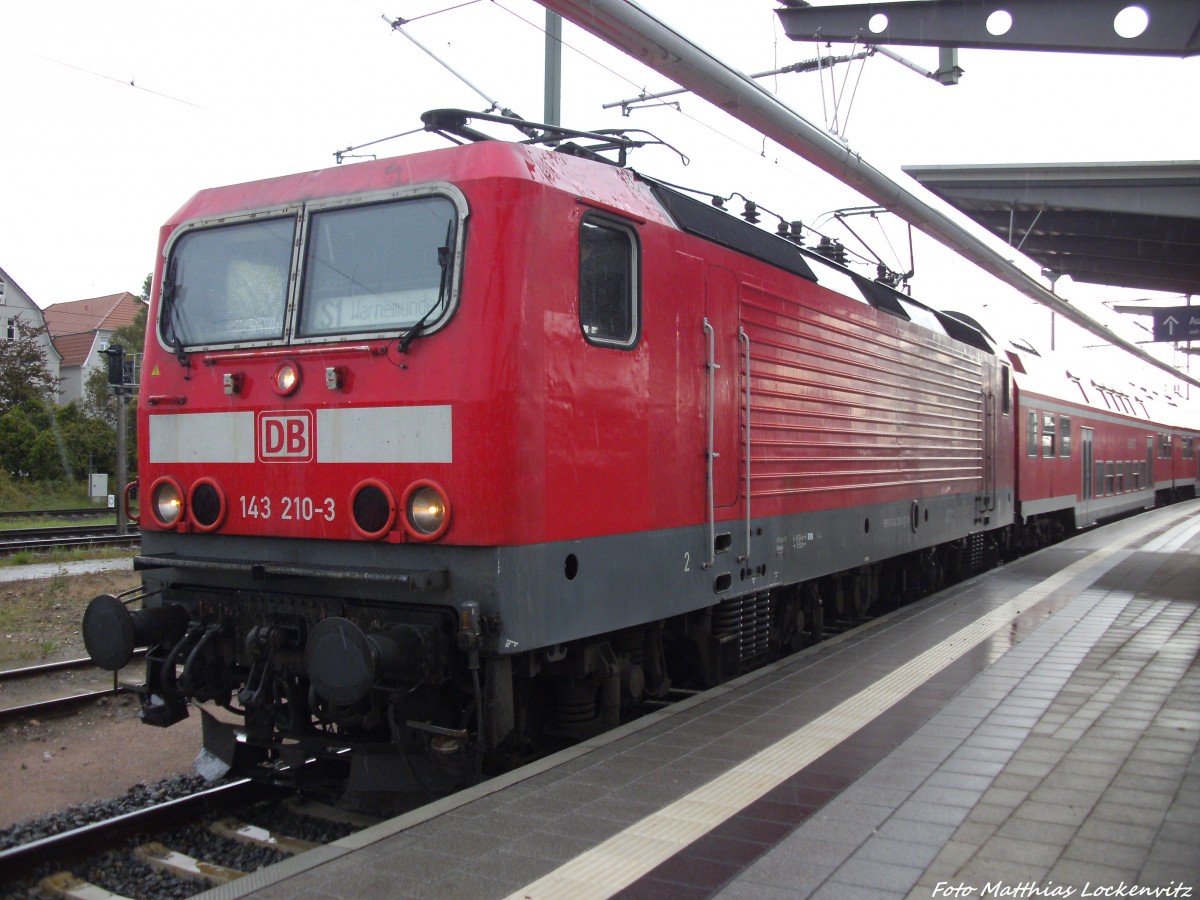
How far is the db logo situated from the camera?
5301 mm

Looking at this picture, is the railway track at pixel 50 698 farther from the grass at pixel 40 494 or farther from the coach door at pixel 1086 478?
the grass at pixel 40 494

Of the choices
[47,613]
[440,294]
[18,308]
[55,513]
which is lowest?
[47,613]

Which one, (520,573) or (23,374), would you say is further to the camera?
(23,374)

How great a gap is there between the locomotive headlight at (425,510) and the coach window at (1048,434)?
14844 mm

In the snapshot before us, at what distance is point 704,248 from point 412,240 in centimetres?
204

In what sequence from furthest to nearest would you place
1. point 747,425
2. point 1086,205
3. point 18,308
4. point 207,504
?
point 18,308 < point 1086,205 < point 747,425 < point 207,504

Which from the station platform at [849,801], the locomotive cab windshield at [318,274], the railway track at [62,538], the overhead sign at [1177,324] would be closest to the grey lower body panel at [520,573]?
the station platform at [849,801]

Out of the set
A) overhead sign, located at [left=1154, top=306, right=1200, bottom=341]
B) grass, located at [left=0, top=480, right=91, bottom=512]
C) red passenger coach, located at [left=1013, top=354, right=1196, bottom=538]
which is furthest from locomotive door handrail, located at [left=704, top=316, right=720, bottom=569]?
grass, located at [left=0, top=480, right=91, bottom=512]

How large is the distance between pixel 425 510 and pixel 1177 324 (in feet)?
63.1

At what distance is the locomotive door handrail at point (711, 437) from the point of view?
633 cm

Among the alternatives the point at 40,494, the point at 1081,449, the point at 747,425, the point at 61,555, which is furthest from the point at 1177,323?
the point at 40,494

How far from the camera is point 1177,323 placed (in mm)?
19641

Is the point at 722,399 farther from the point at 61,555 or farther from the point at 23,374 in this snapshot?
the point at 23,374

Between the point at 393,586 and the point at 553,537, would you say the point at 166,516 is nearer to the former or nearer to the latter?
the point at 393,586
